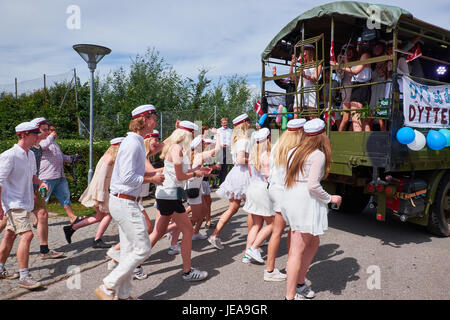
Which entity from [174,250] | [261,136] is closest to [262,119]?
[261,136]

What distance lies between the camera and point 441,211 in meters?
5.41

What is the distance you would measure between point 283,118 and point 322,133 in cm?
354

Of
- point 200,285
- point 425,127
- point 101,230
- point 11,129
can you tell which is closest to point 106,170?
point 101,230

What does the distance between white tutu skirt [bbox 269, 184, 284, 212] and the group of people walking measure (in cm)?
1

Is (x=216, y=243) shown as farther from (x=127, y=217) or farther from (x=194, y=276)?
(x=127, y=217)

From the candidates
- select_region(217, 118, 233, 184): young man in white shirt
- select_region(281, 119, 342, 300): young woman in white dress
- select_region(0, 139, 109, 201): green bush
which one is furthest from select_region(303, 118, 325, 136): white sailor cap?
select_region(0, 139, 109, 201): green bush

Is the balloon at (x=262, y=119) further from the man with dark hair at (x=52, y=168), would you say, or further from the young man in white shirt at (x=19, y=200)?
the young man in white shirt at (x=19, y=200)

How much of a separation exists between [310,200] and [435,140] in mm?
3061

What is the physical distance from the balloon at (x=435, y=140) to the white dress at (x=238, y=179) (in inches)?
108

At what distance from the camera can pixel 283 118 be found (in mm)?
6746

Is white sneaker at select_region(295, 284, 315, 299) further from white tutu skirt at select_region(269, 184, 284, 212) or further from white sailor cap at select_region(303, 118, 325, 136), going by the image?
white sailor cap at select_region(303, 118, 325, 136)

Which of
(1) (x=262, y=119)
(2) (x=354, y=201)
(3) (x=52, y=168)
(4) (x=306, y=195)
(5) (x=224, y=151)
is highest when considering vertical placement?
(1) (x=262, y=119)

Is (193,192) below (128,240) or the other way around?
the other way around

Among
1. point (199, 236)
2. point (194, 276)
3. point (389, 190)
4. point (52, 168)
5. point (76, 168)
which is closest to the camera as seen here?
point (194, 276)
